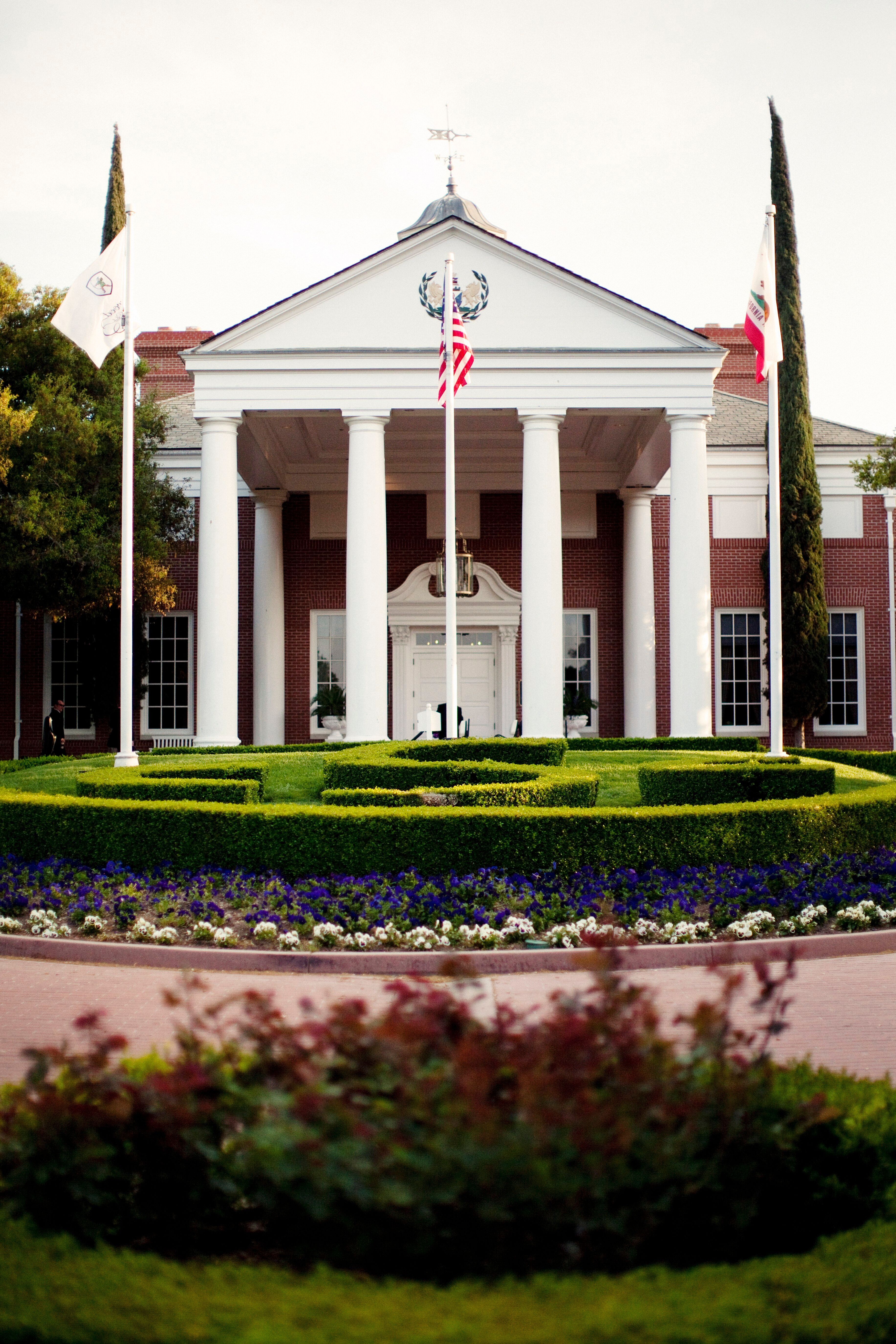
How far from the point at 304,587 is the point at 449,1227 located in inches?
1108

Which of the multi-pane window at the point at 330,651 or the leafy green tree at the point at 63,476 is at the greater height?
the leafy green tree at the point at 63,476

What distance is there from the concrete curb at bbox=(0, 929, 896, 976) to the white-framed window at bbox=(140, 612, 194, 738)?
21.8m

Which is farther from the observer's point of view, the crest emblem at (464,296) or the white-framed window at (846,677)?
the white-framed window at (846,677)

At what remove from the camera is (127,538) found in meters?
18.2

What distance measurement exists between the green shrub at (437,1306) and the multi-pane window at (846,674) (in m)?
28.7

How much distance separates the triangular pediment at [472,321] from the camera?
23.7 metres

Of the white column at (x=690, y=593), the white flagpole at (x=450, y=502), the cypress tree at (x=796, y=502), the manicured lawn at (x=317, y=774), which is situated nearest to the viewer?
the manicured lawn at (x=317, y=774)

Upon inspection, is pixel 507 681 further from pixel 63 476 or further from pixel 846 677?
Result: pixel 63 476

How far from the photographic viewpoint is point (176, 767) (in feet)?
48.8

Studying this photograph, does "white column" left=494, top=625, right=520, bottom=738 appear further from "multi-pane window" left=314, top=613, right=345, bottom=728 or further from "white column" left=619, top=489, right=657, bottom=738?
"multi-pane window" left=314, top=613, right=345, bottom=728

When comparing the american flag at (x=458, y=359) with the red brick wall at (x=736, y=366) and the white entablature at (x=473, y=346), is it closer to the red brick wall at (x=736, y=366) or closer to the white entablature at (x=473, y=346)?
the white entablature at (x=473, y=346)

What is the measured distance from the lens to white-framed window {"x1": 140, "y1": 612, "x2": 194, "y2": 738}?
100 ft

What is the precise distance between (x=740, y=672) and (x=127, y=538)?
58.7 ft

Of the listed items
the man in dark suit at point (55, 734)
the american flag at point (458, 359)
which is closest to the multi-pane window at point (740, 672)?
the american flag at point (458, 359)
